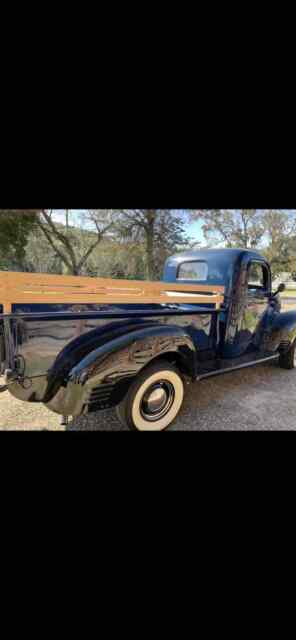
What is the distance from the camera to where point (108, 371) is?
80.2 inches

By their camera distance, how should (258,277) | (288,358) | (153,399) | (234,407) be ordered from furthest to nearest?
1. (288,358)
2. (258,277)
3. (234,407)
4. (153,399)

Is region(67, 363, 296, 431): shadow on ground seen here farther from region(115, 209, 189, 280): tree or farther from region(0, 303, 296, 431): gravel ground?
region(115, 209, 189, 280): tree

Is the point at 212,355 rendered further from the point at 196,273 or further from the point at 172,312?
the point at 196,273

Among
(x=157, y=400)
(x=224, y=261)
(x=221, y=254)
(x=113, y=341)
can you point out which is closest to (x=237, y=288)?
(x=224, y=261)

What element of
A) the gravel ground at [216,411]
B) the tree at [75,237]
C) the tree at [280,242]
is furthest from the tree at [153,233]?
the gravel ground at [216,411]

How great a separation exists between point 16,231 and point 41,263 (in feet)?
13.4

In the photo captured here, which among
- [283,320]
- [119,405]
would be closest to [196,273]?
[283,320]

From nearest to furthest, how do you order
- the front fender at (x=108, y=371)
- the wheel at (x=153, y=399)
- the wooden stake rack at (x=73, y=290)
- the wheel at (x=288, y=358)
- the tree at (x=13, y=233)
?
the wooden stake rack at (x=73, y=290), the front fender at (x=108, y=371), the wheel at (x=153, y=399), the wheel at (x=288, y=358), the tree at (x=13, y=233)

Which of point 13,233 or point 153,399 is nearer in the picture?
point 153,399

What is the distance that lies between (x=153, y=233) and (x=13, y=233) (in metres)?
7.93

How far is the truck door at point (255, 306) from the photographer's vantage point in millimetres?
3482

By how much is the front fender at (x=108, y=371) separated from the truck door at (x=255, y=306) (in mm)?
1677

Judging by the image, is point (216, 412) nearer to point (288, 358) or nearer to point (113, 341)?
point (113, 341)

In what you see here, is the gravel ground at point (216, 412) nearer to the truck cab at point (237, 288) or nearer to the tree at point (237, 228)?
the truck cab at point (237, 288)
